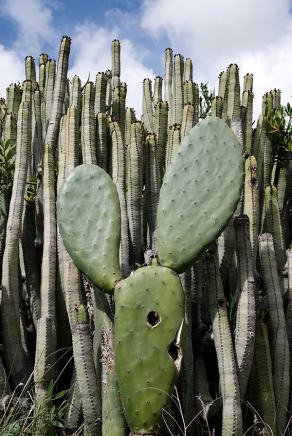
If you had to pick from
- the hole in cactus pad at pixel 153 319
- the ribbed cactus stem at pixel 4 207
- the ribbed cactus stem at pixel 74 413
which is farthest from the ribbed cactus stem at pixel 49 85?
the hole in cactus pad at pixel 153 319

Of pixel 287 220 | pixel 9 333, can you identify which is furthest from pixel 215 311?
pixel 287 220

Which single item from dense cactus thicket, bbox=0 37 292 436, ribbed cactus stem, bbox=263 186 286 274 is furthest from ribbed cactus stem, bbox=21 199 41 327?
ribbed cactus stem, bbox=263 186 286 274

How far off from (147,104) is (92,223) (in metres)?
2.29

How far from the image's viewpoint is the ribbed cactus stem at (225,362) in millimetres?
2719

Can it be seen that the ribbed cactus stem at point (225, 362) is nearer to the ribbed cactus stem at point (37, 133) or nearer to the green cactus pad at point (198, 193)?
the green cactus pad at point (198, 193)

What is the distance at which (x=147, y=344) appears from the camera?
247 cm

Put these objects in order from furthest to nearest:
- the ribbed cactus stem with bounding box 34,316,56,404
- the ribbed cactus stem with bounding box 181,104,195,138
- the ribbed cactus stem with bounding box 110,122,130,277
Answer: the ribbed cactus stem with bounding box 181,104,195,138, the ribbed cactus stem with bounding box 110,122,130,277, the ribbed cactus stem with bounding box 34,316,56,404

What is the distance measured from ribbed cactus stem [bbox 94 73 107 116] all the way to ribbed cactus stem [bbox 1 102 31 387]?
580 millimetres

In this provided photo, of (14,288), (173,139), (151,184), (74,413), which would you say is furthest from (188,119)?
(74,413)

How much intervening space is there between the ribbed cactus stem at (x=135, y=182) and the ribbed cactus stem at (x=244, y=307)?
552mm

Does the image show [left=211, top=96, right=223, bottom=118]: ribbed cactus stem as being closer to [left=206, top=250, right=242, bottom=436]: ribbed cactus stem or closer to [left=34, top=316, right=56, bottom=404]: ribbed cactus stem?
[left=206, top=250, right=242, bottom=436]: ribbed cactus stem

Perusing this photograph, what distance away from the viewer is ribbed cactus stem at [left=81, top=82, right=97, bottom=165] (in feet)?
10.6

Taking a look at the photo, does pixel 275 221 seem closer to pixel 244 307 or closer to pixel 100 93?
pixel 244 307

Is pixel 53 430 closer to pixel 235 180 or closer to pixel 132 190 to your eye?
pixel 132 190
